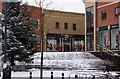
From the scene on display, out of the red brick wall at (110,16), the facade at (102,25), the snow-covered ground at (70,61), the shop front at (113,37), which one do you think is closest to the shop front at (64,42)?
the facade at (102,25)

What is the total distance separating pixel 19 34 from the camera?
32438mm

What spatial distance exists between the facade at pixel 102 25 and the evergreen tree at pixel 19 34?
1637 cm

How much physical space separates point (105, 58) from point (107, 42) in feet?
26.8

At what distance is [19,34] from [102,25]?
21.2m

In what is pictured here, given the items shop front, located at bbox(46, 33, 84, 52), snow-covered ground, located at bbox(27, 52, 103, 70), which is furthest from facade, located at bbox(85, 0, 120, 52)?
shop front, located at bbox(46, 33, 84, 52)

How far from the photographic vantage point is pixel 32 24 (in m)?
32.7

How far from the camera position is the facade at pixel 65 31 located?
68.4m

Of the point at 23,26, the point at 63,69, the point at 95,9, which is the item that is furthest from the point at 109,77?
the point at 95,9

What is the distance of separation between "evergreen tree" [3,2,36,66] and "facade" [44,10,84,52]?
1287 inches

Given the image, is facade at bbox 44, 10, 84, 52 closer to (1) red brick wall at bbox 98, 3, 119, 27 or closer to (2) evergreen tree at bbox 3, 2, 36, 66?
(1) red brick wall at bbox 98, 3, 119, 27

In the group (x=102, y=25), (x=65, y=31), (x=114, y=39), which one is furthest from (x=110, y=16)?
(x=65, y=31)

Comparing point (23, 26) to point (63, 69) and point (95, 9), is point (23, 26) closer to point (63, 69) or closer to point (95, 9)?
point (63, 69)

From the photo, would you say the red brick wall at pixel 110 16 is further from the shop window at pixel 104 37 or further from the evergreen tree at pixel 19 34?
the evergreen tree at pixel 19 34

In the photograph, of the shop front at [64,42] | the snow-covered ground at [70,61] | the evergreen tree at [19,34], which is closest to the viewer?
the evergreen tree at [19,34]
